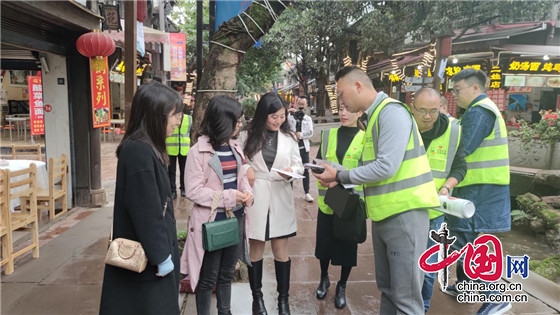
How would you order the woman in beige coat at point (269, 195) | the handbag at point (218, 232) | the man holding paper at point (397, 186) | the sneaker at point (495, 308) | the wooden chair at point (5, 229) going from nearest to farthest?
the man holding paper at point (397, 186)
the handbag at point (218, 232)
the woman in beige coat at point (269, 195)
the sneaker at point (495, 308)
the wooden chair at point (5, 229)

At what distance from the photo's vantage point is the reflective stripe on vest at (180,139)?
6.72 metres

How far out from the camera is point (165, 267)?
201 cm

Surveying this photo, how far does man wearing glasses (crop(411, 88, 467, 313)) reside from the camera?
10.4 feet

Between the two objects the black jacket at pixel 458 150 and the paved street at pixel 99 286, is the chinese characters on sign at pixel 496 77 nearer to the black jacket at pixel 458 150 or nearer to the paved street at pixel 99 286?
the paved street at pixel 99 286

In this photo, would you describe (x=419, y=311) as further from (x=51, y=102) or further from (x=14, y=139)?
(x=14, y=139)

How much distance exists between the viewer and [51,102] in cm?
Result: 604

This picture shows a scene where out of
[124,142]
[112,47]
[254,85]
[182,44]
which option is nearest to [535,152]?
[112,47]

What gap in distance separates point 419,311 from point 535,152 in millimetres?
8513

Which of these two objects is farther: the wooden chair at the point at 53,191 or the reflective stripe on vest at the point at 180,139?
the reflective stripe on vest at the point at 180,139

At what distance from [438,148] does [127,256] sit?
250 centimetres

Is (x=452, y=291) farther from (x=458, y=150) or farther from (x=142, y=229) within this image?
(x=142, y=229)

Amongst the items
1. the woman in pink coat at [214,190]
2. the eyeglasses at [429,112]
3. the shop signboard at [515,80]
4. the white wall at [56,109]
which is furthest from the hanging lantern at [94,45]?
the shop signboard at [515,80]

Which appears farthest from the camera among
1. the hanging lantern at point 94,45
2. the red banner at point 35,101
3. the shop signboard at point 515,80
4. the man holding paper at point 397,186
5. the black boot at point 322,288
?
the shop signboard at point 515,80

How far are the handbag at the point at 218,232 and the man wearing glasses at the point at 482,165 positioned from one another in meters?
1.97
